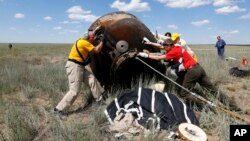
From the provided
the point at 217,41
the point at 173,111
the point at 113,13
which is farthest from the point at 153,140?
the point at 217,41

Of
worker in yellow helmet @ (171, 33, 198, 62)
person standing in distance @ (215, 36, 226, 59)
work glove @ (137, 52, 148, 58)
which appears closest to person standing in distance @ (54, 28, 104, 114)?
work glove @ (137, 52, 148, 58)

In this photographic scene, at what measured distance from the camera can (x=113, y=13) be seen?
857 cm

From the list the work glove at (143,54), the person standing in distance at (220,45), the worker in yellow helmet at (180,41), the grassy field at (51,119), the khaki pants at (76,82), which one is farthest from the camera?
the person standing in distance at (220,45)

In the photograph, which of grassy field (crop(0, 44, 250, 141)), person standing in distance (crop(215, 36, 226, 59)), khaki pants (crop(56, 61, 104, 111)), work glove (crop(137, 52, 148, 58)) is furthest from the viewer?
person standing in distance (crop(215, 36, 226, 59))

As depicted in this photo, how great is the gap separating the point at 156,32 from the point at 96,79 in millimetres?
2336

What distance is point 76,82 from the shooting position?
23.4 ft

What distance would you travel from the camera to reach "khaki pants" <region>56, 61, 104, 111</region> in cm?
702

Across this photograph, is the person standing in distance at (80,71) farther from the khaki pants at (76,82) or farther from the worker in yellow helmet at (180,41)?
the worker in yellow helmet at (180,41)

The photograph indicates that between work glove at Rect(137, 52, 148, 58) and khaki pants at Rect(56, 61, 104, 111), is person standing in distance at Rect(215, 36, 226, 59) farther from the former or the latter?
khaki pants at Rect(56, 61, 104, 111)

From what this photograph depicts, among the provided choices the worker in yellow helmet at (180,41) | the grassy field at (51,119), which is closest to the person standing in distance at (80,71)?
the grassy field at (51,119)

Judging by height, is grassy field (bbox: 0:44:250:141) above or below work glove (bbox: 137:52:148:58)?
below

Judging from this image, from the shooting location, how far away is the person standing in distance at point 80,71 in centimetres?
703

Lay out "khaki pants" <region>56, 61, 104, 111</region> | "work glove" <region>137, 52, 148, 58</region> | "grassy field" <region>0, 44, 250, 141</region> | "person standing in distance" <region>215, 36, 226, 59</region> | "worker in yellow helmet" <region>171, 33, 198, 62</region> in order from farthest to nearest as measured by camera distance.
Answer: "person standing in distance" <region>215, 36, 226, 59</region> < "worker in yellow helmet" <region>171, 33, 198, 62</region> < "work glove" <region>137, 52, 148, 58</region> < "khaki pants" <region>56, 61, 104, 111</region> < "grassy field" <region>0, 44, 250, 141</region>

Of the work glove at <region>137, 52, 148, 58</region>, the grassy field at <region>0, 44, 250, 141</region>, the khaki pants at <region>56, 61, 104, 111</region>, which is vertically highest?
the work glove at <region>137, 52, 148, 58</region>
